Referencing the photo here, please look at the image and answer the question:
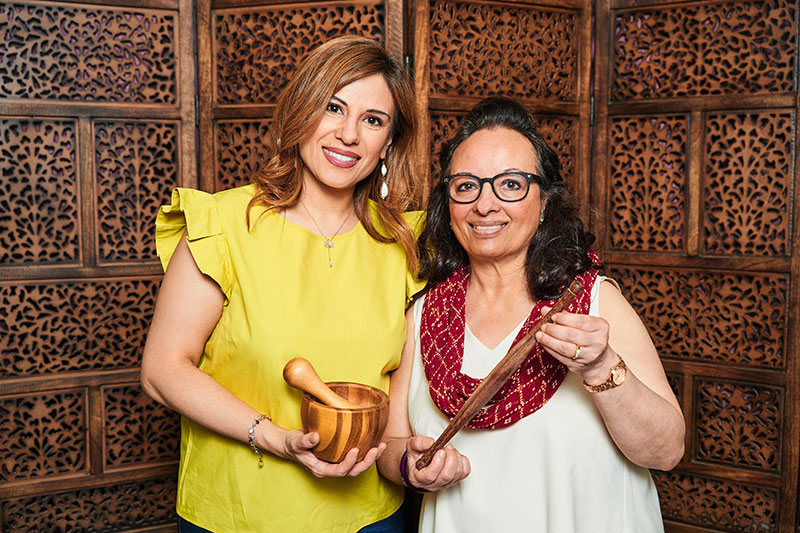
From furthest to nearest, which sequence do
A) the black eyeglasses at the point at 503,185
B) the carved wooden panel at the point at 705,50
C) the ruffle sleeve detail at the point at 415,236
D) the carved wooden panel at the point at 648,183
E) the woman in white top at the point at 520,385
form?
the carved wooden panel at the point at 648,183 → the carved wooden panel at the point at 705,50 → the ruffle sleeve detail at the point at 415,236 → the black eyeglasses at the point at 503,185 → the woman in white top at the point at 520,385

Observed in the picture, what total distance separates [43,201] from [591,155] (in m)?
2.02

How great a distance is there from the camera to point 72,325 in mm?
2619

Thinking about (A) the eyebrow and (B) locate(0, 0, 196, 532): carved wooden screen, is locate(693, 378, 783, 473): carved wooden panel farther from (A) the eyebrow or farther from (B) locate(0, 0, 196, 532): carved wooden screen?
(B) locate(0, 0, 196, 532): carved wooden screen

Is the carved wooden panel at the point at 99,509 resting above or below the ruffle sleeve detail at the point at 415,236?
Result: below

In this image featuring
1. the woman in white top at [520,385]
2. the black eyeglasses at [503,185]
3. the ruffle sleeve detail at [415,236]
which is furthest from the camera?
the ruffle sleeve detail at [415,236]

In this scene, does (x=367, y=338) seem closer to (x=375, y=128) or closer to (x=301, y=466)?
(x=301, y=466)

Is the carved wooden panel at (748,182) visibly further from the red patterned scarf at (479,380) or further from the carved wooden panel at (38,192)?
the carved wooden panel at (38,192)

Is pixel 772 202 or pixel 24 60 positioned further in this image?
pixel 772 202

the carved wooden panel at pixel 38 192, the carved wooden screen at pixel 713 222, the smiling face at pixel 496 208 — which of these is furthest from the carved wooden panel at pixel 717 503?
the carved wooden panel at pixel 38 192

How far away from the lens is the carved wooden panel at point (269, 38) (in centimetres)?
257

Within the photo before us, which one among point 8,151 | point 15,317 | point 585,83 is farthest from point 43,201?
point 585,83

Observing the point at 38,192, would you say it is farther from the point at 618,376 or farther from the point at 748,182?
the point at 748,182

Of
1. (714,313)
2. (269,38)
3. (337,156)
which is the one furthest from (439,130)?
(714,313)

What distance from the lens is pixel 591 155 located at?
2.92 metres
